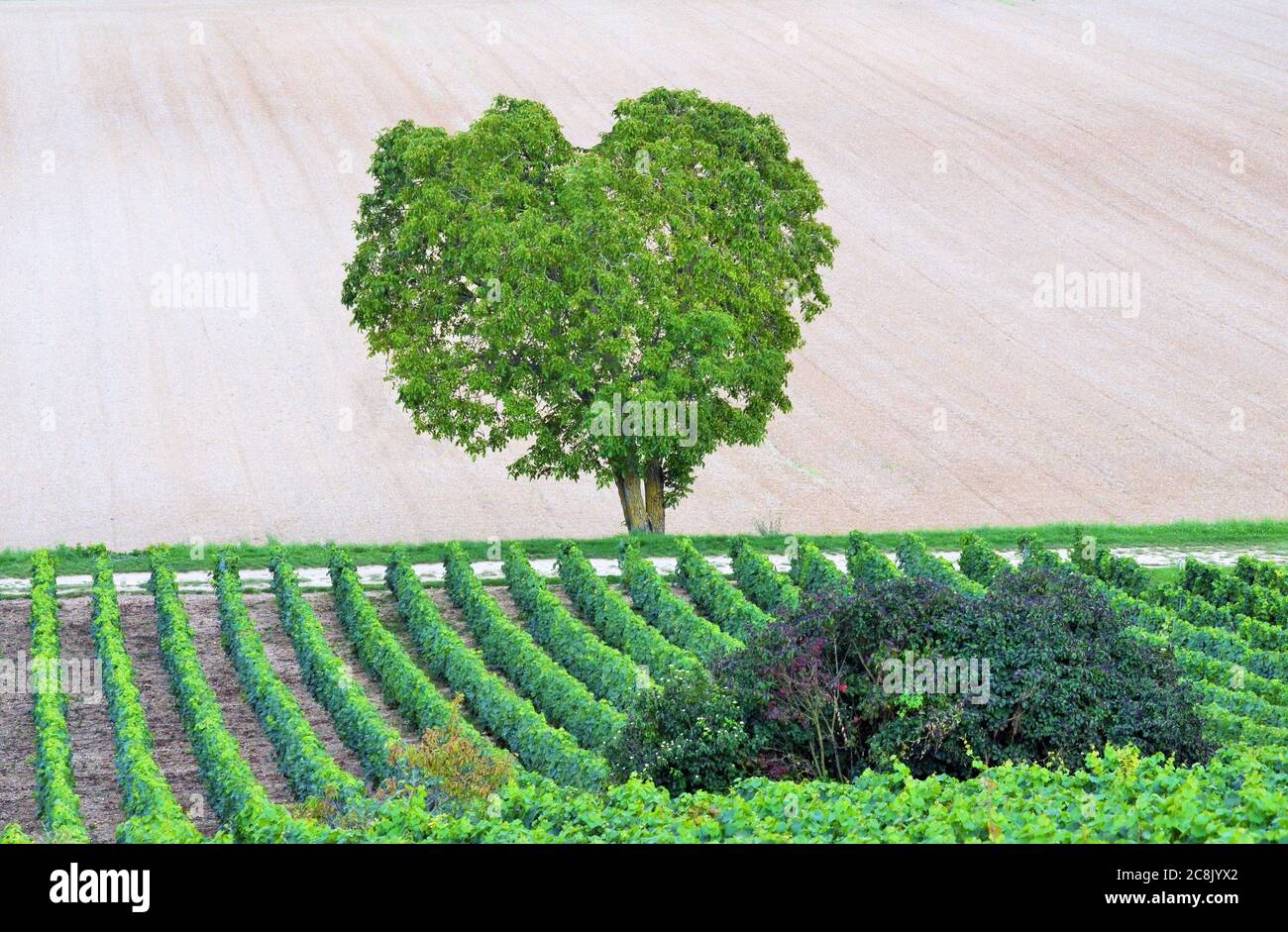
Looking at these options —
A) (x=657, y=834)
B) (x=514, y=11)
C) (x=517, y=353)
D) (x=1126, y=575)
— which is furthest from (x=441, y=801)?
(x=514, y=11)

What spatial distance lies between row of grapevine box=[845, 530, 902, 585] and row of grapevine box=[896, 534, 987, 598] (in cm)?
34

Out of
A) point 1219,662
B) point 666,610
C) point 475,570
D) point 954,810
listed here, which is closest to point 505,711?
point 666,610

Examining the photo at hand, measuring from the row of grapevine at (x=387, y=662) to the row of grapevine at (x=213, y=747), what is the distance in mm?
2189

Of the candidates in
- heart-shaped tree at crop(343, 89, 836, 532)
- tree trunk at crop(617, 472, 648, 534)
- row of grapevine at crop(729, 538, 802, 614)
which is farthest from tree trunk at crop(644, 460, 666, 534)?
row of grapevine at crop(729, 538, 802, 614)

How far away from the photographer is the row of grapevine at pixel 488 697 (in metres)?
19.6

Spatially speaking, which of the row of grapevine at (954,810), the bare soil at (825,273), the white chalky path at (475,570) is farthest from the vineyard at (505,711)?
the bare soil at (825,273)

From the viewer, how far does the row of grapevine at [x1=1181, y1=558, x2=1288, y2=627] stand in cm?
2516

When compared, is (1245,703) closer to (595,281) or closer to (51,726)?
(51,726)

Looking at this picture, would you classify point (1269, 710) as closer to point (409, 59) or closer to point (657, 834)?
point (657, 834)

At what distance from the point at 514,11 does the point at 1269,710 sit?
53744mm

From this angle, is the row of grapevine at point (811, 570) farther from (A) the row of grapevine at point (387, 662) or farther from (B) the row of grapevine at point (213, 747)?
(B) the row of grapevine at point (213, 747)

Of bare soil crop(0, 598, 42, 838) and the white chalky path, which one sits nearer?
bare soil crop(0, 598, 42, 838)

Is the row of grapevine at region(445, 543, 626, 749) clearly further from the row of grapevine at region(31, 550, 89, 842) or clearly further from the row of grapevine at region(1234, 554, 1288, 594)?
the row of grapevine at region(1234, 554, 1288, 594)
